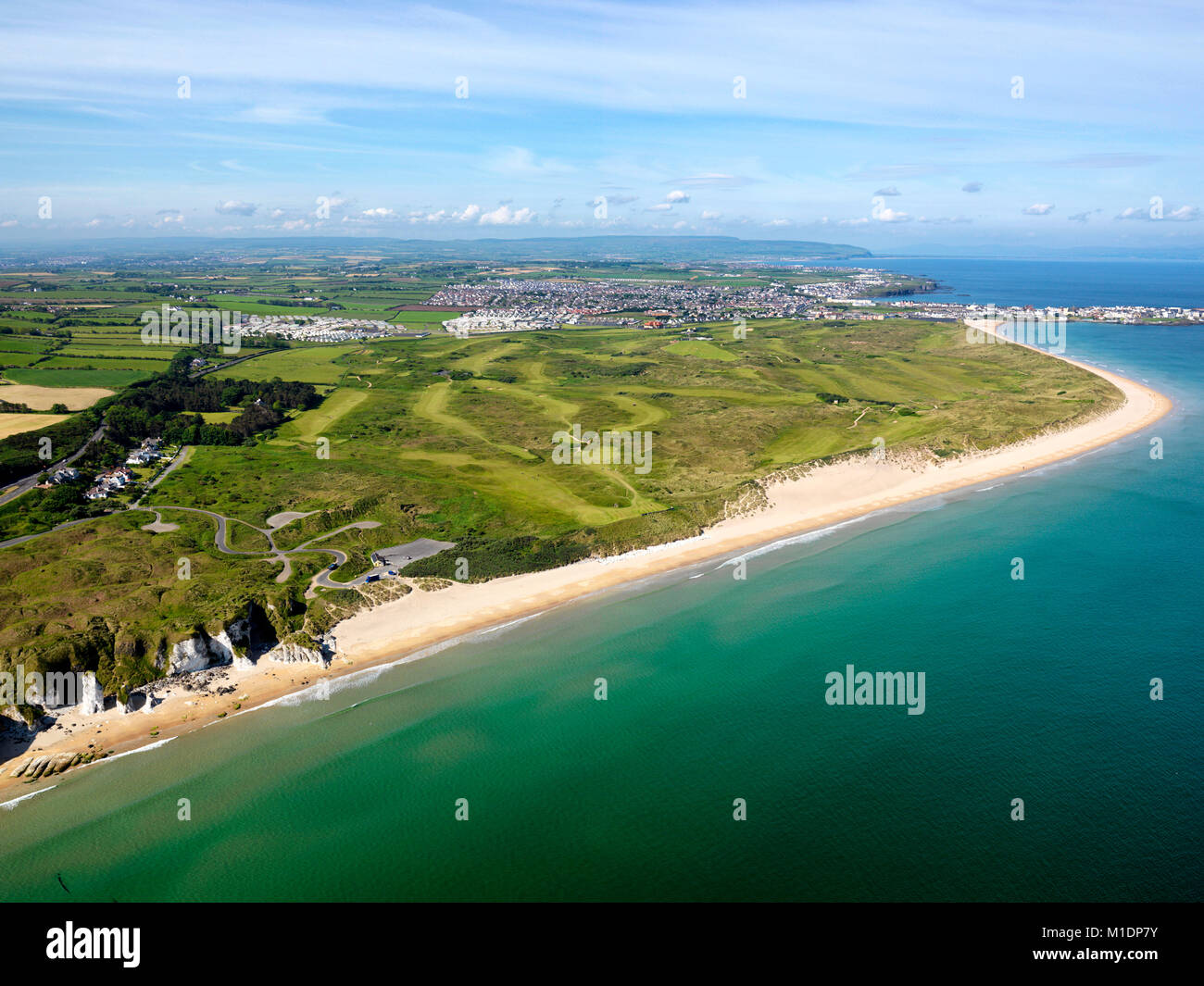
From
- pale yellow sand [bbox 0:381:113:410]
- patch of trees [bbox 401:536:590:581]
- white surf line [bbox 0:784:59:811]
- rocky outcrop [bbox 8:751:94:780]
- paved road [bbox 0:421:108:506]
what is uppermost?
pale yellow sand [bbox 0:381:113:410]

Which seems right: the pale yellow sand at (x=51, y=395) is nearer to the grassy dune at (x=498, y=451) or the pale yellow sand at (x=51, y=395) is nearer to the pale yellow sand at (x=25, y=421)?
the pale yellow sand at (x=25, y=421)

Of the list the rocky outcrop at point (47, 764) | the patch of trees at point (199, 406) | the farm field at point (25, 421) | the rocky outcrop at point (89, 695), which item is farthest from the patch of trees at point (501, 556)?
the farm field at point (25, 421)

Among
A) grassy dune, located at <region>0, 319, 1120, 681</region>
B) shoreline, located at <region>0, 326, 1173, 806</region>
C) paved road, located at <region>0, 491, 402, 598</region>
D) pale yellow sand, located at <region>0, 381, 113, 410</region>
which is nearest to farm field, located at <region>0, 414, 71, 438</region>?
pale yellow sand, located at <region>0, 381, 113, 410</region>

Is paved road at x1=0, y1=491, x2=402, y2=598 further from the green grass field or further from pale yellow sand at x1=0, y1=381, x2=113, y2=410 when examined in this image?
pale yellow sand at x1=0, y1=381, x2=113, y2=410

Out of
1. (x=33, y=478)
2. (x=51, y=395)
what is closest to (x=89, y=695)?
(x=33, y=478)

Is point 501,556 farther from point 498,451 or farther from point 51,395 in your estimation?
point 51,395

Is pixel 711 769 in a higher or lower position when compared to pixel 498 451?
lower
